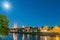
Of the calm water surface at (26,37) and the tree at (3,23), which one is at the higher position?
the tree at (3,23)

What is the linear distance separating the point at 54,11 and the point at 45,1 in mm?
338

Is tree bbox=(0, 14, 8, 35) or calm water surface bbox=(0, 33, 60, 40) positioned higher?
tree bbox=(0, 14, 8, 35)

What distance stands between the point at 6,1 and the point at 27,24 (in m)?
0.80

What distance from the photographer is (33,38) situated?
4746mm

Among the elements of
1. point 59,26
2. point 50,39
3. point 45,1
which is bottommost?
point 50,39

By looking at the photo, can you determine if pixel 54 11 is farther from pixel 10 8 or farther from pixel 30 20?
pixel 10 8

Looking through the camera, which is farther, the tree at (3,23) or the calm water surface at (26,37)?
the calm water surface at (26,37)

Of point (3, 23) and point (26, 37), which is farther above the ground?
point (3, 23)

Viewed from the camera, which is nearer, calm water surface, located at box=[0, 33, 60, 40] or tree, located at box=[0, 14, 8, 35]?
tree, located at box=[0, 14, 8, 35]

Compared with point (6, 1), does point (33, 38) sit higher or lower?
lower

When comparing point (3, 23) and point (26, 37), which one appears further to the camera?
point (26, 37)

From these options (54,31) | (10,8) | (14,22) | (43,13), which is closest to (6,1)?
(10,8)

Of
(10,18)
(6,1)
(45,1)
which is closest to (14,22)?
(10,18)

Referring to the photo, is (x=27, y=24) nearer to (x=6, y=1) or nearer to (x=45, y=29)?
(x=45, y=29)
